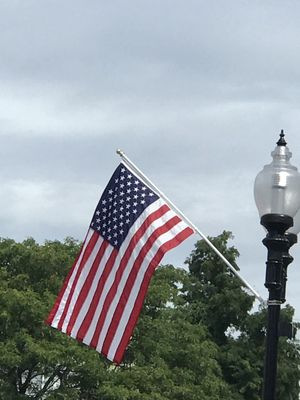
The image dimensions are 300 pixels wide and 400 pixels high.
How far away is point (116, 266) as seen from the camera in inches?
552

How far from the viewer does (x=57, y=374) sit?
4266 cm

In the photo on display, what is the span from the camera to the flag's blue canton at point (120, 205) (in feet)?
46.9

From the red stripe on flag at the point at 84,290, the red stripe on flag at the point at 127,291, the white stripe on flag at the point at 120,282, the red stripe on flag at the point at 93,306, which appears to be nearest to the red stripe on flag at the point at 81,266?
the red stripe on flag at the point at 84,290

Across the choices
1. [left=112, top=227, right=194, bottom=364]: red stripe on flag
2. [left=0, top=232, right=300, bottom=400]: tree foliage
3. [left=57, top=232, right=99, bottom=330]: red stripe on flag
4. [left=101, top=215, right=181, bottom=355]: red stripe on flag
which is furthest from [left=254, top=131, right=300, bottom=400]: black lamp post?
[left=0, top=232, right=300, bottom=400]: tree foliage

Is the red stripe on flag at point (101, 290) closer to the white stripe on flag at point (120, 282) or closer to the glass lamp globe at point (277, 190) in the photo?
the white stripe on flag at point (120, 282)

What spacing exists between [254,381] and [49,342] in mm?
18346

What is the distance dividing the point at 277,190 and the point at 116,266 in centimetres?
530

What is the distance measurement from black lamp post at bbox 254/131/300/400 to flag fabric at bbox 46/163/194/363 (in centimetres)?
467

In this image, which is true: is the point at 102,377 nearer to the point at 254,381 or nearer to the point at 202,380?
the point at 202,380

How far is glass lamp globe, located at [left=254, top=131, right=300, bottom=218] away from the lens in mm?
9031

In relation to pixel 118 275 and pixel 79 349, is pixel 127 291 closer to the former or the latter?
pixel 118 275

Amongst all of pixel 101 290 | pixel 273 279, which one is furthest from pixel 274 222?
pixel 101 290

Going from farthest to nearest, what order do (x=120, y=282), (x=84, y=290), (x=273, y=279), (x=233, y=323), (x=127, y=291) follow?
1. (x=233, y=323)
2. (x=84, y=290)
3. (x=120, y=282)
4. (x=127, y=291)
5. (x=273, y=279)

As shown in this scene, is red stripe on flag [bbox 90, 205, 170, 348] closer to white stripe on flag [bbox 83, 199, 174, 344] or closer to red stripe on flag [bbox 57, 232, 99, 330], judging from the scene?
white stripe on flag [bbox 83, 199, 174, 344]
